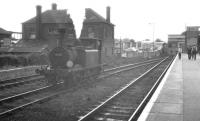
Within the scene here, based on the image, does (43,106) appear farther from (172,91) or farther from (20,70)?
(20,70)

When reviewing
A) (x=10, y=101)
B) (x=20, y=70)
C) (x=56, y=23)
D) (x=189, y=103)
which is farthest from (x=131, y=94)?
(x=56, y=23)

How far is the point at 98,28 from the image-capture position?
47719 millimetres

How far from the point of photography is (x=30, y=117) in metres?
7.74

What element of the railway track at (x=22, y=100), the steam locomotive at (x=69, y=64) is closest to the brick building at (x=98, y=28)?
the steam locomotive at (x=69, y=64)

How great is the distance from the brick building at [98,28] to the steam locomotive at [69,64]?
1260 inches

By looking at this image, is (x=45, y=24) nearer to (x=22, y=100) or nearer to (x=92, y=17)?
(x=92, y=17)

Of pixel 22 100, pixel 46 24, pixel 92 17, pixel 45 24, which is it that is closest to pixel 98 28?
pixel 92 17

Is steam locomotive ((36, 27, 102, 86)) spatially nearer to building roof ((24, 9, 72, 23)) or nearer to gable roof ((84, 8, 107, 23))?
building roof ((24, 9, 72, 23))

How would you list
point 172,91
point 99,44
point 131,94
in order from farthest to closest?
1. point 99,44
2. point 131,94
3. point 172,91

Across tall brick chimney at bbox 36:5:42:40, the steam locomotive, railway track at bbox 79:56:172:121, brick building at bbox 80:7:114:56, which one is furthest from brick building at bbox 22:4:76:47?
railway track at bbox 79:56:172:121

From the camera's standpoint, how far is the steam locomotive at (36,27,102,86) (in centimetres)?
1284

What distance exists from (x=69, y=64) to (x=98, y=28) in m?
35.1

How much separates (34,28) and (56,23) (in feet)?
Result: 13.6

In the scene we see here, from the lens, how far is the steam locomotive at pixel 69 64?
1284cm
